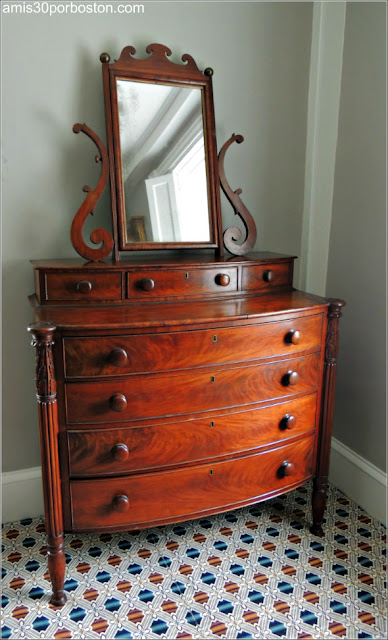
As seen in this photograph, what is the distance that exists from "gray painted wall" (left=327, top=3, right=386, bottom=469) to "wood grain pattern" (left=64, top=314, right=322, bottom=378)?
1.91ft

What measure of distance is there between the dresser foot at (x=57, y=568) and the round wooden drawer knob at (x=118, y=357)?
69 centimetres

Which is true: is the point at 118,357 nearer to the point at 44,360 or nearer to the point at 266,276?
the point at 44,360

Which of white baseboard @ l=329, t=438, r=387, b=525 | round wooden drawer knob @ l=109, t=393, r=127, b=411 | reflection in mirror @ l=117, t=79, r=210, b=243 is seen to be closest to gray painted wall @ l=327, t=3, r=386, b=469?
white baseboard @ l=329, t=438, r=387, b=525

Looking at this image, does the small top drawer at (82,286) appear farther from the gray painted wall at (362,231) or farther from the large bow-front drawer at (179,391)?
the gray painted wall at (362,231)

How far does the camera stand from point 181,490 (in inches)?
77.9

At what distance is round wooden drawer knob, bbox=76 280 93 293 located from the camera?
199cm

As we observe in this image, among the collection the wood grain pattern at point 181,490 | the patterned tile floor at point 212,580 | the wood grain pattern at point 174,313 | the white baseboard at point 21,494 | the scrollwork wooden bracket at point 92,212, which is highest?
the scrollwork wooden bracket at point 92,212

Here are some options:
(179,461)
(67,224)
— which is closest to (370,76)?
(67,224)

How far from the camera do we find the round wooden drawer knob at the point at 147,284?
2043mm

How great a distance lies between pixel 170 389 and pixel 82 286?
20.8 inches

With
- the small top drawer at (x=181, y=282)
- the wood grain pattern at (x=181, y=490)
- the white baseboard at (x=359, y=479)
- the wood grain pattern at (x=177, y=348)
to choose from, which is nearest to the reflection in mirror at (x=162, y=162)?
the small top drawer at (x=181, y=282)

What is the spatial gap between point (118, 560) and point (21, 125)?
186 cm

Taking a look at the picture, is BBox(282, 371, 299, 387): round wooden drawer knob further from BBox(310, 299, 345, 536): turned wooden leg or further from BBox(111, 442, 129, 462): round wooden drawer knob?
BBox(111, 442, 129, 462): round wooden drawer knob

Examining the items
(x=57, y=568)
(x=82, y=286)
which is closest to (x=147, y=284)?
(x=82, y=286)
